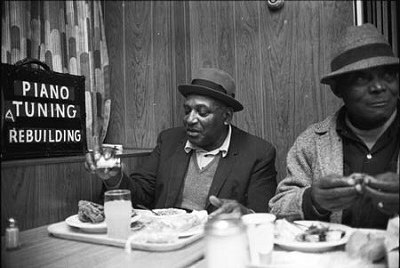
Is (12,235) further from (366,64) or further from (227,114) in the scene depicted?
(227,114)

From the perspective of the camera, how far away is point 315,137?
1449 mm

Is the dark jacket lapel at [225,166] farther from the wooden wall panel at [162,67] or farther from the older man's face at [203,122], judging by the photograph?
the wooden wall panel at [162,67]

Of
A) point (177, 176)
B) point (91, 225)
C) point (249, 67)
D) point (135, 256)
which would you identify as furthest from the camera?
point (249, 67)

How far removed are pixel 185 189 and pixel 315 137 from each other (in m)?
0.65

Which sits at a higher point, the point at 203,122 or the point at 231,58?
the point at 231,58

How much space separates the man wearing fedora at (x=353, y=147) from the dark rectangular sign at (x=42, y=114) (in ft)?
2.61

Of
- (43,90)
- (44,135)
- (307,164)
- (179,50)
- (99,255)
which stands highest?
(179,50)

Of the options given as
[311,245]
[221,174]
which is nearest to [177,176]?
[221,174]

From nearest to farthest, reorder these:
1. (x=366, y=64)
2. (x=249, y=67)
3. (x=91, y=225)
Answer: (x=366, y=64)
(x=91, y=225)
(x=249, y=67)

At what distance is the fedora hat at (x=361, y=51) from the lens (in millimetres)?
1147

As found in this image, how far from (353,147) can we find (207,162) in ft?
2.41

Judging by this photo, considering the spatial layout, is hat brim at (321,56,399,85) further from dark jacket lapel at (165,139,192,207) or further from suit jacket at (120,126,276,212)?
dark jacket lapel at (165,139,192,207)

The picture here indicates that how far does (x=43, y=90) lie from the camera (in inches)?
52.3

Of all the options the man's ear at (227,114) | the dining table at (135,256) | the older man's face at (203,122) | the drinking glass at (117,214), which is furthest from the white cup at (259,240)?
the man's ear at (227,114)
